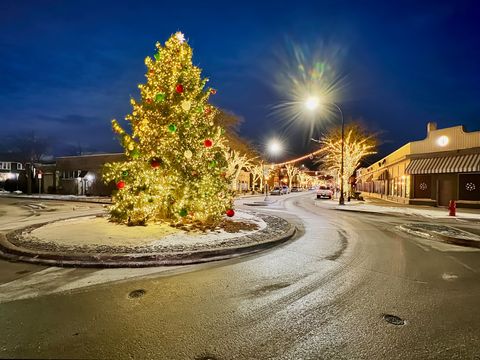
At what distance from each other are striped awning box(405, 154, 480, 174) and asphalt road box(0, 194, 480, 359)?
18983 millimetres

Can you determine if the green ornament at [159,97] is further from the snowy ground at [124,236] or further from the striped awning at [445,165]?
the striped awning at [445,165]

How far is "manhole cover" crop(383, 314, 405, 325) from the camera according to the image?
4.26 metres

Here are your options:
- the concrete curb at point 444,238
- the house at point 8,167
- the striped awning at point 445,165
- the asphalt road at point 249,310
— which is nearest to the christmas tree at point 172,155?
the asphalt road at point 249,310

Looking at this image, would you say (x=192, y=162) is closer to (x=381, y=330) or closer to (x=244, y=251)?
(x=244, y=251)

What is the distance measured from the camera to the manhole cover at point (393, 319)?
4262 millimetres

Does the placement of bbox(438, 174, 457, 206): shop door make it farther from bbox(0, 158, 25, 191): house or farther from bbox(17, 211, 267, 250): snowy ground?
bbox(0, 158, 25, 191): house

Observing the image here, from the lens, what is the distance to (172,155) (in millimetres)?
11633

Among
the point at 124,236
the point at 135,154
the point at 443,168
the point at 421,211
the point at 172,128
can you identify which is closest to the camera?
the point at 124,236

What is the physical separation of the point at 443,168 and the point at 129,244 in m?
25.0

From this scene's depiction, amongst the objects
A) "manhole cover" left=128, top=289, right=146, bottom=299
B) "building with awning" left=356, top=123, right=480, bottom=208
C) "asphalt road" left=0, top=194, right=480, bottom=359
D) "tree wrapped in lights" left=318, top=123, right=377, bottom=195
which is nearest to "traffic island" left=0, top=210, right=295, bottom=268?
"asphalt road" left=0, top=194, right=480, bottom=359

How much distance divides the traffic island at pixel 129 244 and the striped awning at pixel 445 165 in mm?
18925

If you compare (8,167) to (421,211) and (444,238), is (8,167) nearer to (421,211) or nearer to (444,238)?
(421,211)

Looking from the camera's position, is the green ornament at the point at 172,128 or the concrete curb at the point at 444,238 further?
the green ornament at the point at 172,128

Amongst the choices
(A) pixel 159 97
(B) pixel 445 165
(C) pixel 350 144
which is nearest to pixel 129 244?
(A) pixel 159 97
